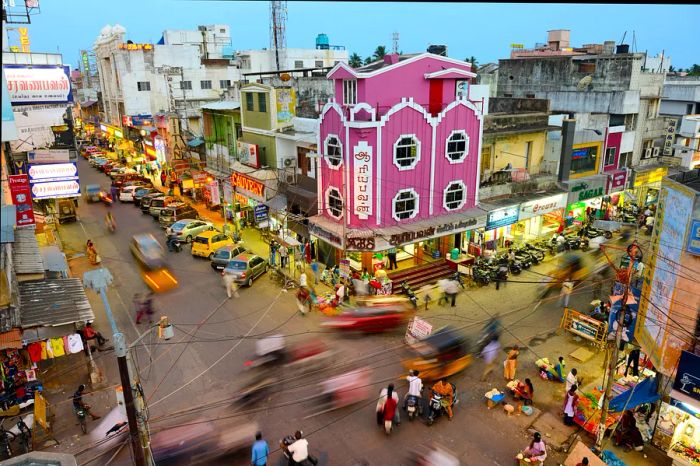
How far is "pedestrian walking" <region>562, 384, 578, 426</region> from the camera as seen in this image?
50.4 feet

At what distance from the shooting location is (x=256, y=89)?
32031 mm

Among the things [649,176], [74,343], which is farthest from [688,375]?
[649,176]

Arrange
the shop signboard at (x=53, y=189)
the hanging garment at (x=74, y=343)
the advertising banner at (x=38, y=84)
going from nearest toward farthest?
the hanging garment at (x=74, y=343) → the advertising banner at (x=38, y=84) → the shop signboard at (x=53, y=189)

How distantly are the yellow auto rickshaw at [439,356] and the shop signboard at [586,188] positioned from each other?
1639cm

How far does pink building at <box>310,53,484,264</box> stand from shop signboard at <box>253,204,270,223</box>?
5.30 m

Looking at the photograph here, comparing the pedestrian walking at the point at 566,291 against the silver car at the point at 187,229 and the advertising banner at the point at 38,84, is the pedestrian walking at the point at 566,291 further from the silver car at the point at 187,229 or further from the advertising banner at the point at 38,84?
the advertising banner at the point at 38,84

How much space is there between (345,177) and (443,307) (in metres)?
7.87

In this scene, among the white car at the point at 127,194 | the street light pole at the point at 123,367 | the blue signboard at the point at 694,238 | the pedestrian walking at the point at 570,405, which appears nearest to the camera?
the street light pole at the point at 123,367

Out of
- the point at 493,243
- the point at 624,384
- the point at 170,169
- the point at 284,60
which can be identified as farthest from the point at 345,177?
the point at 284,60

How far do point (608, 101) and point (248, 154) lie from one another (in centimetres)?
2556

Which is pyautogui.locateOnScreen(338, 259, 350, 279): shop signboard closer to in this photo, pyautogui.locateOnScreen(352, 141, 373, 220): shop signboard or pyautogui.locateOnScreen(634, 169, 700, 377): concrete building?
pyautogui.locateOnScreen(352, 141, 373, 220): shop signboard

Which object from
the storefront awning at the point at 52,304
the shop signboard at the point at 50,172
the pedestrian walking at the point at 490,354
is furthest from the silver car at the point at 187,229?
the pedestrian walking at the point at 490,354

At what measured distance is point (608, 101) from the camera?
114 ft

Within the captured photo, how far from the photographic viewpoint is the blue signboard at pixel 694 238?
13.5 m
